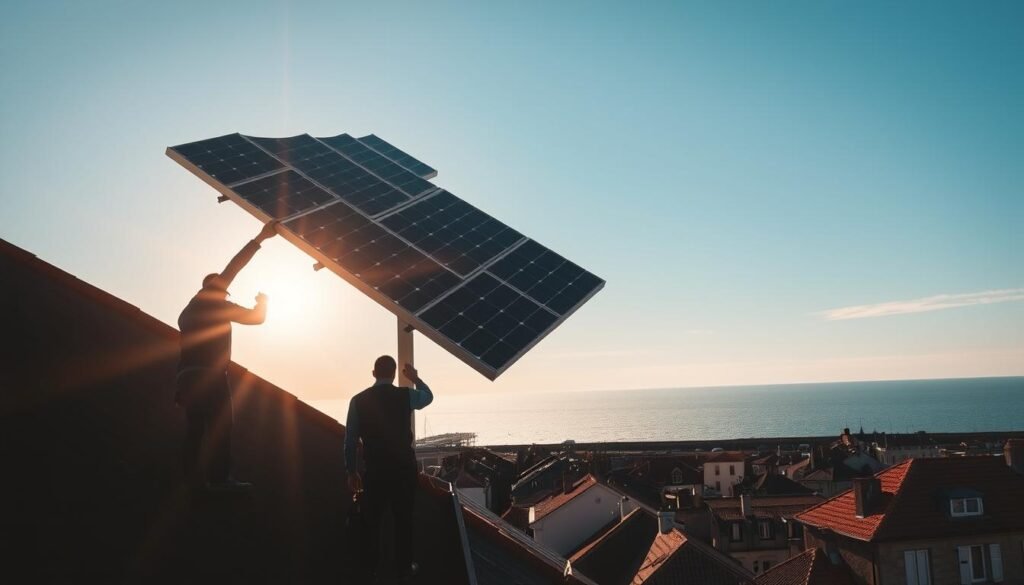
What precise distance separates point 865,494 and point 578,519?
1908 centimetres

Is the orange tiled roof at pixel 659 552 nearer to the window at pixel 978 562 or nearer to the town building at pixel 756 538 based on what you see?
the window at pixel 978 562

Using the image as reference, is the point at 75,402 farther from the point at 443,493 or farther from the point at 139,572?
the point at 443,493

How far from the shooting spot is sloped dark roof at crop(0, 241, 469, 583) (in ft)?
18.1

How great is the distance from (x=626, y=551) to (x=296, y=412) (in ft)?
103

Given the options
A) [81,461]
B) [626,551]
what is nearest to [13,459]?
[81,461]

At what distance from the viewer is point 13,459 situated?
5996 millimetres

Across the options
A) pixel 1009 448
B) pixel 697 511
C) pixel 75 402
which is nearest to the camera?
pixel 75 402

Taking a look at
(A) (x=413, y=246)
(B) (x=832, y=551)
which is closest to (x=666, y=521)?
(B) (x=832, y=551)

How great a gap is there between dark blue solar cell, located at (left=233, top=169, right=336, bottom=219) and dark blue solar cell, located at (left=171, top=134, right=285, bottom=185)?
0.31 m

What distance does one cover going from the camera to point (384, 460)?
6.73m

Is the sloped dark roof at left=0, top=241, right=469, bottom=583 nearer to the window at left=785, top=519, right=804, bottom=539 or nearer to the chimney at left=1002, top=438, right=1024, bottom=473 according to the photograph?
the chimney at left=1002, top=438, right=1024, bottom=473

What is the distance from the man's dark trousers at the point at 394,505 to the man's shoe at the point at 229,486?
132cm

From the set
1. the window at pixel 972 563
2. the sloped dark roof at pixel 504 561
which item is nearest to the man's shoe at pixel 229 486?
the sloped dark roof at pixel 504 561

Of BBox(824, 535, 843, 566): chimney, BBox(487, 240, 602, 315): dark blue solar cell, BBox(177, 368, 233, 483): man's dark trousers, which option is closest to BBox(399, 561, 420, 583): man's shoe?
BBox(177, 368, 233, 483): man's dark trousers
